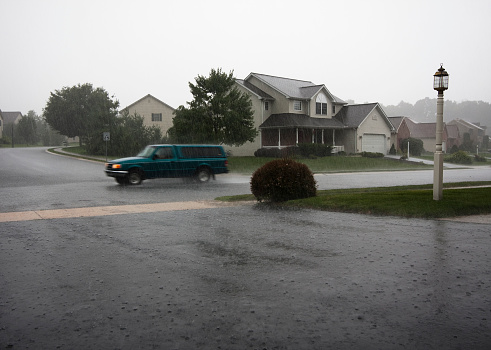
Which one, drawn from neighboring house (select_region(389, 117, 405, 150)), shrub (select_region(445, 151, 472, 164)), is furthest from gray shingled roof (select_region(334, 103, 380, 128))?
shrub (select_region(445, 151, 472, 164))

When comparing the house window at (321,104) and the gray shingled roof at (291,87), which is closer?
the gray shingled roof at (291,87)

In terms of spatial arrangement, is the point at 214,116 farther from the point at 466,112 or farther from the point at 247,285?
the point at 466,112

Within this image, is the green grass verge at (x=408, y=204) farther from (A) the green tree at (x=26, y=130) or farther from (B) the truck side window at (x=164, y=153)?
(A) the green tree at (x=26, y=130)

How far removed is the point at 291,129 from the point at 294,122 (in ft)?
6.24

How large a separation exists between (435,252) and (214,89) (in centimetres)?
3046

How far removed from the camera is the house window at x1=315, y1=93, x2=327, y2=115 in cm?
4462

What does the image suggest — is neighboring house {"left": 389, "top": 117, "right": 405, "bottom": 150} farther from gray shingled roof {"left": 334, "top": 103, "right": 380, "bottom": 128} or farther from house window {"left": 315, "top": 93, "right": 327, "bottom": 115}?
house window {"left": 315, "top": 93, "right": 327, "bottom": 115}

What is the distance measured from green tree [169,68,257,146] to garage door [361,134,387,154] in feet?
53.1

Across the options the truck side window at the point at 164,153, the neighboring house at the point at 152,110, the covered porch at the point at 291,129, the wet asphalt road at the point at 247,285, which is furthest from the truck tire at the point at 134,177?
the neighboring house at the point at 152,110

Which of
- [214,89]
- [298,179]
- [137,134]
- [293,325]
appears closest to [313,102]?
[214,89]

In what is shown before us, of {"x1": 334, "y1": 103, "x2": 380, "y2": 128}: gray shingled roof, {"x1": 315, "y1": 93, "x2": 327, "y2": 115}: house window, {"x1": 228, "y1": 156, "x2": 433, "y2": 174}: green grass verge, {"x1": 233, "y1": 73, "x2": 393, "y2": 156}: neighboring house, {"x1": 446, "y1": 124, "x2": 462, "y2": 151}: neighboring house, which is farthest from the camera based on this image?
{"x1": 446, "y1": 124, "x2": 462, "y2": 151}: neighboring house

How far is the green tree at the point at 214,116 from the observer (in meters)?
34.5

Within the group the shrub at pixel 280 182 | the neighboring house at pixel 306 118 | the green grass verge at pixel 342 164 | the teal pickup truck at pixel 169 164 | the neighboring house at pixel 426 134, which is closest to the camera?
the shrub at pixel 280 182

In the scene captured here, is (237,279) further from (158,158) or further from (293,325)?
(158,158)
